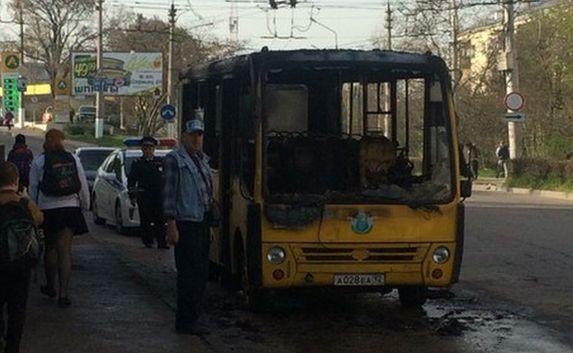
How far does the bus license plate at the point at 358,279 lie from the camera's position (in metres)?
10.6

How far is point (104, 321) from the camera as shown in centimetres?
1069

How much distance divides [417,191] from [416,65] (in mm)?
1214

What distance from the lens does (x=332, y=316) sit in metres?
11.4

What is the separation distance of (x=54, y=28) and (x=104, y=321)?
233ft

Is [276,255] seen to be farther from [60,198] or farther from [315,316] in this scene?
[60,198]

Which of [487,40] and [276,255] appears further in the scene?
[487,40]

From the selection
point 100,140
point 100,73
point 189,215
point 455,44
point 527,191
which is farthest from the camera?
point 100,140

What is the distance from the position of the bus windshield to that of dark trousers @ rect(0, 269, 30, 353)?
2.91 metres

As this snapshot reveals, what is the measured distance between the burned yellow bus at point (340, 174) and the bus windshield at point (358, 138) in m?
0.01

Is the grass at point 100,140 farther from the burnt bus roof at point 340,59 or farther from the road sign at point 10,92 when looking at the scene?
the burnt bus roof at point 340,59

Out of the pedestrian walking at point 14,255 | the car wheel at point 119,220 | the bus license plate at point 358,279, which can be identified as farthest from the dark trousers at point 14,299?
the car wheel at point 119,220

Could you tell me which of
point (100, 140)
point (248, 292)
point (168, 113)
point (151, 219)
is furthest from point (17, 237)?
point (100, 140)

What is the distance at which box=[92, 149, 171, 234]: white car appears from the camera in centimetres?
2031

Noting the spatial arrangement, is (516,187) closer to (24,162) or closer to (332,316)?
(24,162)
